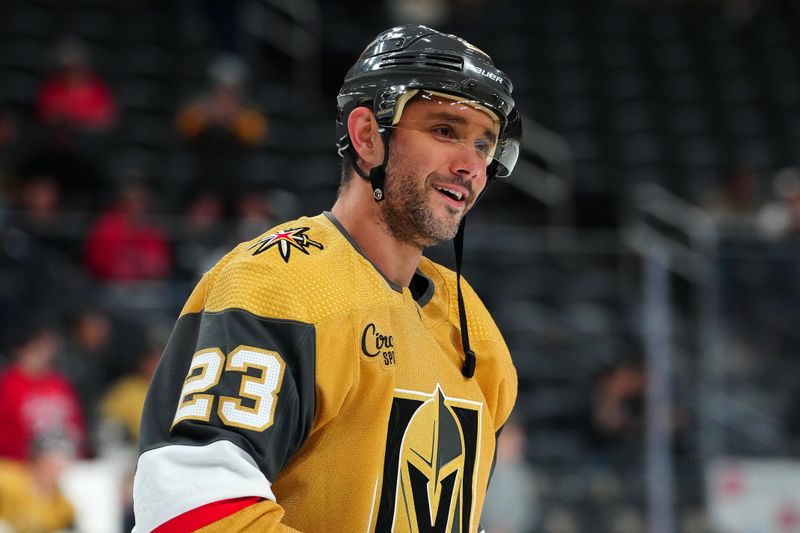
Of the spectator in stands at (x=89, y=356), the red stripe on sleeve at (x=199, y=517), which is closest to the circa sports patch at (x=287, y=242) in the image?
the red stripe on sleeve at (x=199, y=517)

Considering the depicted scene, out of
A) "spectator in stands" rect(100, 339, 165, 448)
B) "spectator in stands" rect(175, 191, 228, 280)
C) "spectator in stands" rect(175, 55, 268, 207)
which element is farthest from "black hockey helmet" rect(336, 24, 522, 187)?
"spectator in stands" rect(175, 55, 268, 207)

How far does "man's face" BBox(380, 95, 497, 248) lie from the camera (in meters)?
2.08

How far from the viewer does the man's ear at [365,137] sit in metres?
2.12

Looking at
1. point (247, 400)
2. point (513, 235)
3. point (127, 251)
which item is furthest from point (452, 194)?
point (513, 235)

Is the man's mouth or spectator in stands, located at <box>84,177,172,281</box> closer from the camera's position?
the man's mouth

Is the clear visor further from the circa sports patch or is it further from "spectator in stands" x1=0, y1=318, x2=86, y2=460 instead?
"spectator in stands" x1=0, y1=318, x2=86, y2=460

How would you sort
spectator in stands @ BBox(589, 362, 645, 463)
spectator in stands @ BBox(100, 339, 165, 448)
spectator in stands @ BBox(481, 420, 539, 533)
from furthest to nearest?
spectator in stands @ BBox(589, 362, 645, 463) → spectator in stands @ BBox(100, 339, 165, 448) → spectator in stands @ BBox(481, 420, 539, 533)

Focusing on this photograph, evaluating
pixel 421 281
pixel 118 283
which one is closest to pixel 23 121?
pixel 118 283

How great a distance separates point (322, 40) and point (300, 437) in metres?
9.54

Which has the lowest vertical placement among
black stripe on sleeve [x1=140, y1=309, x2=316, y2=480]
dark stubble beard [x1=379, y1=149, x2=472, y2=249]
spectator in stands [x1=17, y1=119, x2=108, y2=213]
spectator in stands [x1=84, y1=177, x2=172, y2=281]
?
black stripe on sleeve [x1=140, y1=309, x2=316, y2=480]

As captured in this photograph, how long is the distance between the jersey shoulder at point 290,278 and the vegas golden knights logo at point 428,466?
216 mm

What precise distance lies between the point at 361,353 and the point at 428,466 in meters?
0.26

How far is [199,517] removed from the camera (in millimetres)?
1701

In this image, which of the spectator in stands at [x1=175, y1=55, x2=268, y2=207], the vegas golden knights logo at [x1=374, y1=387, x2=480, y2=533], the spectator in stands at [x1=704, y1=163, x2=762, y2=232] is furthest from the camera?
the spectator in stands at [x1=704, y1=163, x2=762, y2=232]
